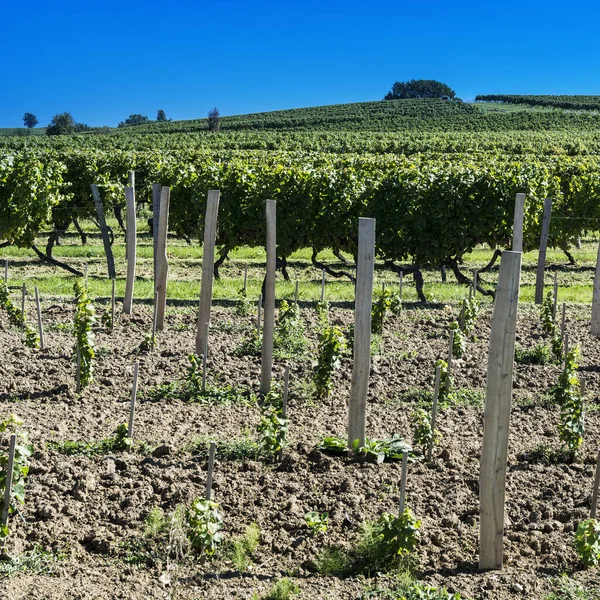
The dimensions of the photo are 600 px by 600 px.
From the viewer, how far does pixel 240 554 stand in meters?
4.92

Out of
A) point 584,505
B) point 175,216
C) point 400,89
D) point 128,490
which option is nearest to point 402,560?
point 584,505

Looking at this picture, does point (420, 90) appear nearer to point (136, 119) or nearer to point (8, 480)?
point (136, 119)

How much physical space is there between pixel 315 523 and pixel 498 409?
1.48 m

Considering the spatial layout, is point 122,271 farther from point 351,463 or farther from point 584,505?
point 584,505

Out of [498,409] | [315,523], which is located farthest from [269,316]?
[498,409]

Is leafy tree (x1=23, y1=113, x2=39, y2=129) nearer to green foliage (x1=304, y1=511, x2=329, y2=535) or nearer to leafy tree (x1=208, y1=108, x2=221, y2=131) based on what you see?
leafy tree (x1=208, y1=108, x2=221, y2=131)

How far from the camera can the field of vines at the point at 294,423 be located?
4891 millimetres

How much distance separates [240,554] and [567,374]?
156 inches

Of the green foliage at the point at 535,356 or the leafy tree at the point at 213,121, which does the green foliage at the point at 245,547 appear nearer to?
the green foliage at the point at 535,356

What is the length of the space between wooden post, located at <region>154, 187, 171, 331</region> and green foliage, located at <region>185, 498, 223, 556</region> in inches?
225

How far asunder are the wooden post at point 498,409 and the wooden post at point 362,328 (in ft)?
6.18

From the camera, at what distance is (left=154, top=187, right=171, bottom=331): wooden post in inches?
414

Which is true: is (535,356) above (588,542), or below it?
above

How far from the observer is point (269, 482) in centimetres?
608
